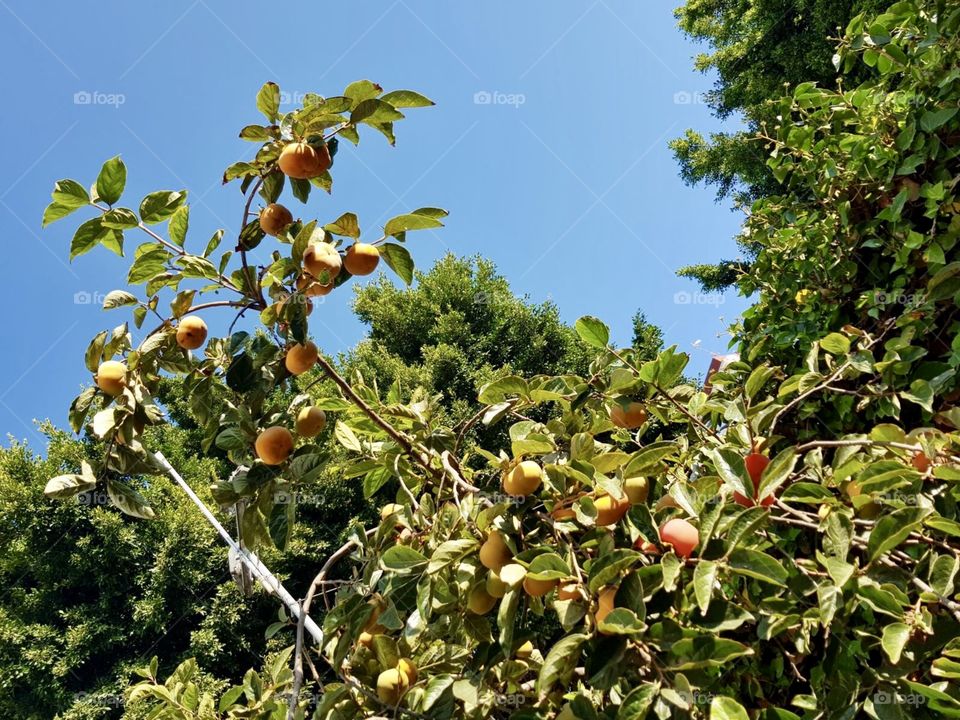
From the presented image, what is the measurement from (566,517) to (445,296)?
870cm

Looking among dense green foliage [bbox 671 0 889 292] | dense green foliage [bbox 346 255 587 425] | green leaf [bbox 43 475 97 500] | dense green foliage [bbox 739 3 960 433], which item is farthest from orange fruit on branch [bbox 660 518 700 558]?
dense green foliage [bbox 346 255 587 425]

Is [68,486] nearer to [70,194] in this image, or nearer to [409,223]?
[70,194]

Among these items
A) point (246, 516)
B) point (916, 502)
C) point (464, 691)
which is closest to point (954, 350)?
point (916, 502)

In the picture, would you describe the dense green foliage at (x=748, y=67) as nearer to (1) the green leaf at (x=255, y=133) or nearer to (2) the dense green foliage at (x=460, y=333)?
(2) the dense green foliage at (x=460, y=333)

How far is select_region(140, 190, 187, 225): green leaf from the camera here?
A: 3.26ft

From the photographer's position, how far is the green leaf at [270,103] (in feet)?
3.34

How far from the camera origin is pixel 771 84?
7.39 metres

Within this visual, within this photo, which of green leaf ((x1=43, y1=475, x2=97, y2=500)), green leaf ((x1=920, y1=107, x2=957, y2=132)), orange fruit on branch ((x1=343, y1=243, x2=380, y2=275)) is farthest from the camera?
green leaf ((x1=920, y1=107, x2=957, y2=132))

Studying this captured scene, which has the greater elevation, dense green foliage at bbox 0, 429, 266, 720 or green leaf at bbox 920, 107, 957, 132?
dense green foliage at bbox 0, 429, 266, 720

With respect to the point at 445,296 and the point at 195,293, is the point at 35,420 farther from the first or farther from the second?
the point at 195,293

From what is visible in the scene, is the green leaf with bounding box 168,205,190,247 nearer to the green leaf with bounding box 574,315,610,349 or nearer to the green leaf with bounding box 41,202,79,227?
the green leaf with bounding box 41,202,79,227

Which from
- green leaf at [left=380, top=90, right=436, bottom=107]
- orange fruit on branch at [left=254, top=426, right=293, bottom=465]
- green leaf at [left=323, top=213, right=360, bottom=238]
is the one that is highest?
green leaf at [left=380, top=90, right=436, bottom=107]

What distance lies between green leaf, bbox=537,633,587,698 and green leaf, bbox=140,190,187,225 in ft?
2.93

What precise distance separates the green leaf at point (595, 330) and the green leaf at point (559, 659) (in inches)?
18.4
